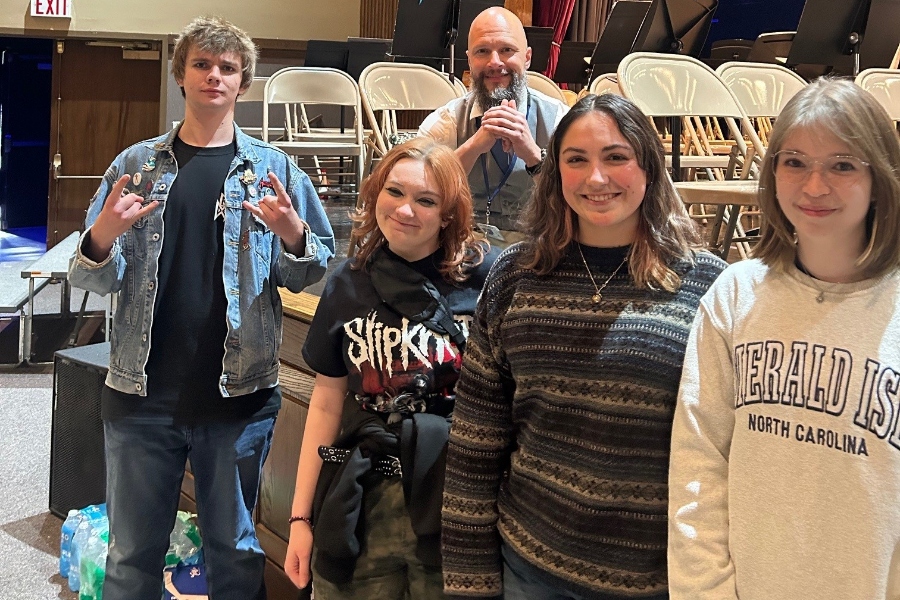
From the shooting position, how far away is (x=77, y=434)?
3113 millimetres

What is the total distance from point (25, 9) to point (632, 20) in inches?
253

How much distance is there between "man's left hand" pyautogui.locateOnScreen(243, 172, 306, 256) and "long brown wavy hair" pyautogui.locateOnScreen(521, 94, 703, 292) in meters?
0.68

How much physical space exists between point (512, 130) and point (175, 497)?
117 centimetres

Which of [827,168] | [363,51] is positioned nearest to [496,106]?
[827,168]

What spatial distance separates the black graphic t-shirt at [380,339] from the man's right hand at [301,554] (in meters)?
0.28

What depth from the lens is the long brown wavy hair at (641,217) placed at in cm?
123

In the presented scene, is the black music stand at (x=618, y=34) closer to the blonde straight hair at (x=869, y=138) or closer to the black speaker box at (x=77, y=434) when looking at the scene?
the black speaker box at (x=77, y=434)

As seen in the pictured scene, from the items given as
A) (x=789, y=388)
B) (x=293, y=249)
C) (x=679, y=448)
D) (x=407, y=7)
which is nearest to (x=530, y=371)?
(x=679, y=448)

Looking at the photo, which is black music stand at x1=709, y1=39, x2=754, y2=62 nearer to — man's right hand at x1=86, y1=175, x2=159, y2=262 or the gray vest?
the gray vest

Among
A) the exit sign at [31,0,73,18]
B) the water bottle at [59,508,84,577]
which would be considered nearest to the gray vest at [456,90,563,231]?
the water bottle at [59,508,84,577]

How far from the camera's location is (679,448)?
1.11 meters

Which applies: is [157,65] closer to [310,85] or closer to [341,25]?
[341,25]

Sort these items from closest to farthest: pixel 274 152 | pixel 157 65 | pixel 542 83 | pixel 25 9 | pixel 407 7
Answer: pixel 274 152, pixel 542 83, pixel 407 7, pixel 25 9, pixel 157 65

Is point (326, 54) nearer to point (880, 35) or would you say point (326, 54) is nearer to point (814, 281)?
point (880, 35)
